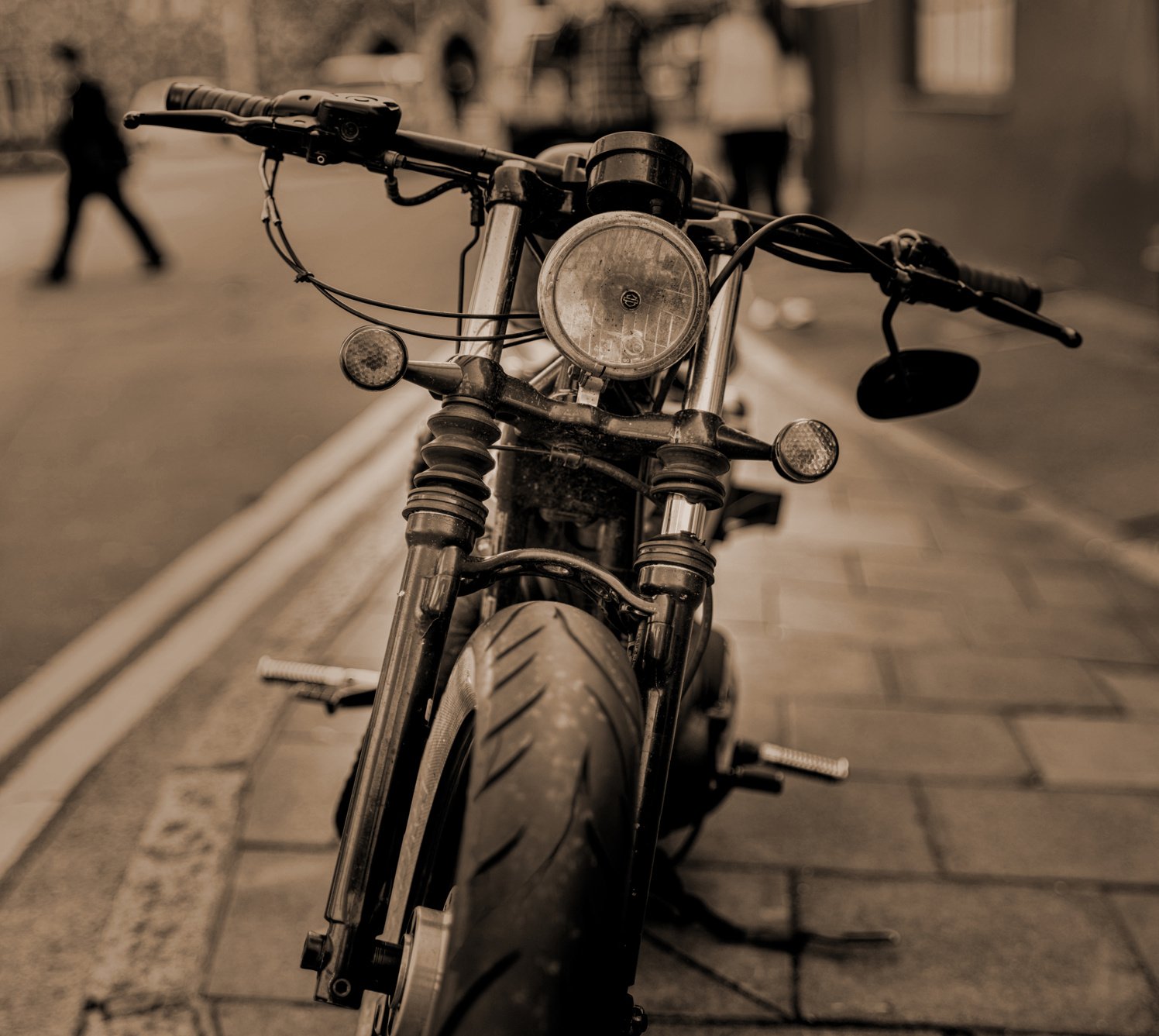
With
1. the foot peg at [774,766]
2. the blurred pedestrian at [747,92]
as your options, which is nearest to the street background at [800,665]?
the foot peg at [774,766]

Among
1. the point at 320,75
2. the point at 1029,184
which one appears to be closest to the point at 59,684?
the point at 1029,184

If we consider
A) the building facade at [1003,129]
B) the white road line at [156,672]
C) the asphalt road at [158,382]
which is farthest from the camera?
the building facade at [1003,129]

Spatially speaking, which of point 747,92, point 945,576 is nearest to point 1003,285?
point 945,576

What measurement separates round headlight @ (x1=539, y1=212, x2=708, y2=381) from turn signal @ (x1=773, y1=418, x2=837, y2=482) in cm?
21

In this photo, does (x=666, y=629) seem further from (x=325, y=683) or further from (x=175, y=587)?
(x=175, y=587)

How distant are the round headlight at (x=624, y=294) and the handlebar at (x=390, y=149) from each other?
11.2 inches

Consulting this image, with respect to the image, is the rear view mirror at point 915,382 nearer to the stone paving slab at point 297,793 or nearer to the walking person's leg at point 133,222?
the stone paving slab at point 297,793

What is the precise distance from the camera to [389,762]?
169 centimetres

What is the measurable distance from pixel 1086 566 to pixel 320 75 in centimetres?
2549

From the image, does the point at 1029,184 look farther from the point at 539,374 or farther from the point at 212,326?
the point at 539,374

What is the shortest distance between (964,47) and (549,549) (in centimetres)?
884

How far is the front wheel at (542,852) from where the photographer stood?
126cm

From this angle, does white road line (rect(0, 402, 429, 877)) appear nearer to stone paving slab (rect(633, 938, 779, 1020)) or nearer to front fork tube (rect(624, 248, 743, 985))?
stone paving slab (rect(633, 938, 779, 1020))

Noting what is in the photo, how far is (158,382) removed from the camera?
6723 mm
